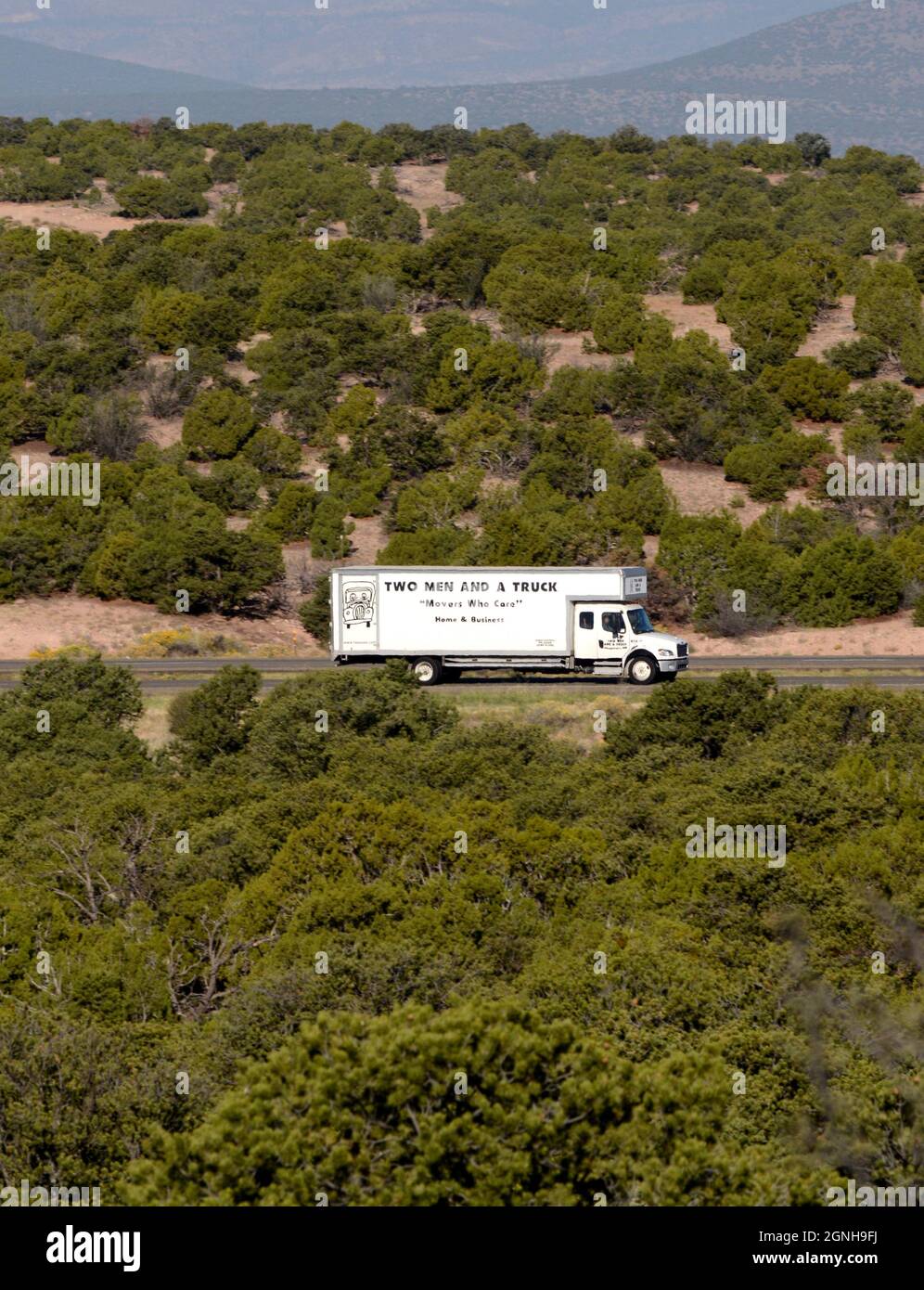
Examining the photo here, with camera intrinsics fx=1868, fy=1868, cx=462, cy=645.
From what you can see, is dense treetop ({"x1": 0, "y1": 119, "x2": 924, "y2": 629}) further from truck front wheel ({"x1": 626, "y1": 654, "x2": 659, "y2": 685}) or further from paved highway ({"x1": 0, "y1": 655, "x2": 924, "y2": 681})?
truck front wheel ({"x1": 626, "y1": 654, "x2": 659, "y2": 685})

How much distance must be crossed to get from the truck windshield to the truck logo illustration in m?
6.74

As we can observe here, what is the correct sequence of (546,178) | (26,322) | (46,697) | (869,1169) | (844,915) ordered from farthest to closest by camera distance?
(546,178)
(26,322)
(46,697)
(844,915)
(869,1169)

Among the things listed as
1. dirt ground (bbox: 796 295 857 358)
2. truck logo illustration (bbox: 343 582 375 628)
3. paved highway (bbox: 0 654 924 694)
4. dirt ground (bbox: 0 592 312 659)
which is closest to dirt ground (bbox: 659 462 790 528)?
dirt ground (bbox: 796 295 857 358)

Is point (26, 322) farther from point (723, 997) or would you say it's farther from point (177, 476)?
point (723, 997)

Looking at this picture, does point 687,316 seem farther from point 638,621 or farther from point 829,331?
point 638,621

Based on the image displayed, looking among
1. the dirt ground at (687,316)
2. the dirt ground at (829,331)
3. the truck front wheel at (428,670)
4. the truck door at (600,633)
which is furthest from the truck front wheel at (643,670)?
the dirt ground at (687,316)

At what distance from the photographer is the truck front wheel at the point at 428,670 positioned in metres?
49.4

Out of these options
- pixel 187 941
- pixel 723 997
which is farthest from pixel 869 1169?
pixel 187 941

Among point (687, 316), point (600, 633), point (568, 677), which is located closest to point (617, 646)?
point (600, 633)

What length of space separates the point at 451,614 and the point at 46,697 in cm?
1064

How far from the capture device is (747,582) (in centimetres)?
6181

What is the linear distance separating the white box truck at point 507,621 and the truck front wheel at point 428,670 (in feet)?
0.08

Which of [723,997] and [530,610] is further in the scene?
[530,610]

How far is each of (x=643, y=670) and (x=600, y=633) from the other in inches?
59.2
